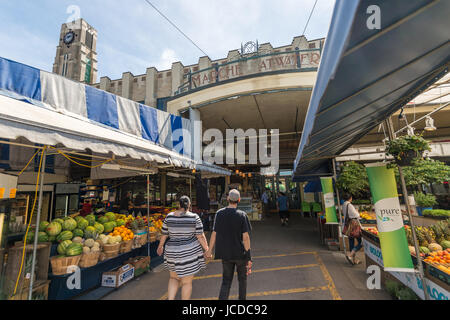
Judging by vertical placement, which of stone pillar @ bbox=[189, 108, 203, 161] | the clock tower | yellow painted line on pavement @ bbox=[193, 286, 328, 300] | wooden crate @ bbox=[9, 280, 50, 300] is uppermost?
the clock tower

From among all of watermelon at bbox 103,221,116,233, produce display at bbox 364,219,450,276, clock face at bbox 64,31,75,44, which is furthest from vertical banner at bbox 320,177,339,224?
clock face at bbox 64,31,75,44

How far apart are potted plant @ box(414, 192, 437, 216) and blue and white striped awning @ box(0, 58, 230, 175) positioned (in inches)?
330

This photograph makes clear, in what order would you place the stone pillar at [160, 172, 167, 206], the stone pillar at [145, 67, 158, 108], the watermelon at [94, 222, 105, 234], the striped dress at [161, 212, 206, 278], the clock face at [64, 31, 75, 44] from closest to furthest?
the striped dress at [161, 212, 206, 278], the watermelon at [94, 222, 105, 234], the stone pillar at [160, 172, 167, 206], the stone pillar at [145, 67, 158, 108], the clock face at [64, 31, 75, 44]

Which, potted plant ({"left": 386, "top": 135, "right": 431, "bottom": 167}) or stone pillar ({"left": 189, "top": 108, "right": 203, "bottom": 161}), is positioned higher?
stone pillar ({"left": 189, "top": 108, "right": 203, "bottom": 161})

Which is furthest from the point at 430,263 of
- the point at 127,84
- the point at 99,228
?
the point at 127,84

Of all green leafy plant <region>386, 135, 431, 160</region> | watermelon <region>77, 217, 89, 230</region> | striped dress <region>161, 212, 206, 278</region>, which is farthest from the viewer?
watermelon <region>77, 217, 89, 230</region>

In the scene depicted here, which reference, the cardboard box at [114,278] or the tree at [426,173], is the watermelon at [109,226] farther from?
the tree at [426,173]

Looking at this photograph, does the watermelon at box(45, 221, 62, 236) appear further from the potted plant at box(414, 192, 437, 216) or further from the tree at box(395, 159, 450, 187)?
the potted plant at box(414, 192, 437, 216)

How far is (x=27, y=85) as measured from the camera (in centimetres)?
512

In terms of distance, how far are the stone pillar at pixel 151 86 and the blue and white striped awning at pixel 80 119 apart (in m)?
10.3

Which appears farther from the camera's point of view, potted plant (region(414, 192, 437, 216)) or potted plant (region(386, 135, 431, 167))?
potted plant (region(414, 192, 437, 216))

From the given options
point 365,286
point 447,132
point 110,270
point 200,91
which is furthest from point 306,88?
point 447,132

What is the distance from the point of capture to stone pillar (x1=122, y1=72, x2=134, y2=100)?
65.5ft
